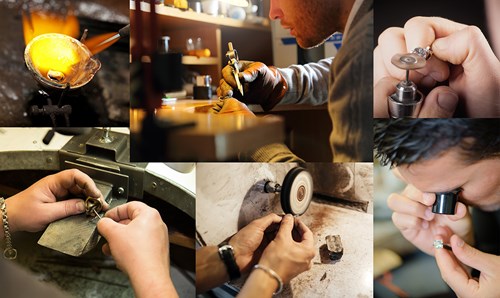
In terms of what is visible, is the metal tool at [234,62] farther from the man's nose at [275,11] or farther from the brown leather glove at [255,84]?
the man's nose at [275,11]

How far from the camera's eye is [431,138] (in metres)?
1.61

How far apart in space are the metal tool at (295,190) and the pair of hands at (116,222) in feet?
1.40

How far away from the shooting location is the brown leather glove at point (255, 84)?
1598 mm

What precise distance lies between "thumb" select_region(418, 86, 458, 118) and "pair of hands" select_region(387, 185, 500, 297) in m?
0.26

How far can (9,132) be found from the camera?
5.47 ft

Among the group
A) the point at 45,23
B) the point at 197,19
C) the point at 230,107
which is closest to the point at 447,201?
the point at 230,107

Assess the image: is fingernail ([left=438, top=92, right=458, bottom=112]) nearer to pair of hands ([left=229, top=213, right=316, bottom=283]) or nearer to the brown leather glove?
the brown leather glove

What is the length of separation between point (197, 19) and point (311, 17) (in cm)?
39

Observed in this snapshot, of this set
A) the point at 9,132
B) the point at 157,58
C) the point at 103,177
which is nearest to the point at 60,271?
the point at 103,177

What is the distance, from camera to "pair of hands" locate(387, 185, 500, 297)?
161cm

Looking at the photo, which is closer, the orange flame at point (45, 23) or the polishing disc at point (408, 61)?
the polishing disc at point (408, 61)

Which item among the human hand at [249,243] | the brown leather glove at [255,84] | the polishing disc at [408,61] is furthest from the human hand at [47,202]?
the polishing disc at [408,61]

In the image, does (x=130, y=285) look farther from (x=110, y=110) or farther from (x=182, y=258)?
(x=110, y=110)

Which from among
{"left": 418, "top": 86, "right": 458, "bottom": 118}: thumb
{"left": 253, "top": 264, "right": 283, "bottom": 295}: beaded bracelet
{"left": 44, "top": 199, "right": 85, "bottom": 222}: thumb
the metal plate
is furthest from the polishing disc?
{"left": 44, "top": 199, "right": 85, "bottom": 222}: thumb
